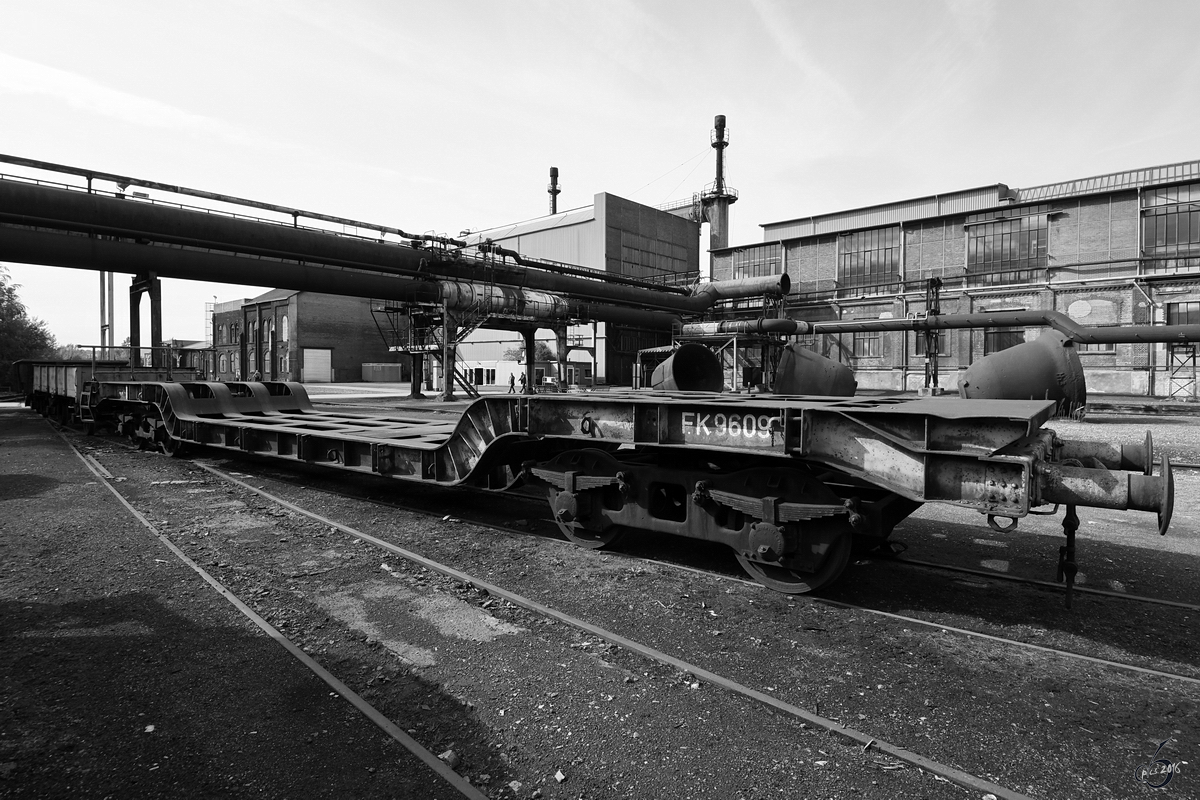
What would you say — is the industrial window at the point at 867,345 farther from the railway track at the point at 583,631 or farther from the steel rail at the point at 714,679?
the steel rail at the point at 714,679

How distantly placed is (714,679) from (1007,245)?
→ 3938cm

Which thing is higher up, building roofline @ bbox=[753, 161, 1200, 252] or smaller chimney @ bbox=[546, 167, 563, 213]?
smaller chimney @ bbox=[546, 167, 563, 213]

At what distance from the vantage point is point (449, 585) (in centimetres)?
477

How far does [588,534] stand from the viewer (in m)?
5.73

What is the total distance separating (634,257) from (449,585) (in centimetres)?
4694

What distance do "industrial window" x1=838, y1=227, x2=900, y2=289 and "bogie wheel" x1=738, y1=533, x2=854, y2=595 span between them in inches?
1493

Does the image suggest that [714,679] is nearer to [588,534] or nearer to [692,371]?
[588,534]

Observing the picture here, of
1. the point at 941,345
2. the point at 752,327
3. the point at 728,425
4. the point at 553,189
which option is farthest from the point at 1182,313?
the point at 553,189

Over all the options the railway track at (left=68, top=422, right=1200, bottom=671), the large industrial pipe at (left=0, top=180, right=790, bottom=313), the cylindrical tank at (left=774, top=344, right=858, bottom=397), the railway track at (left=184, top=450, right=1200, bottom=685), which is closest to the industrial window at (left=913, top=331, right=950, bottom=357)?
the large industrial pipe at (left=0, top=180, right=790, bottom=313)

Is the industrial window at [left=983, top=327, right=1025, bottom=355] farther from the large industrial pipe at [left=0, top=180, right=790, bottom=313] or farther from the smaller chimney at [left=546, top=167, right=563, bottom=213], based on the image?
the smaller chimney at [left=546, top=167, right=563, bottom=213]

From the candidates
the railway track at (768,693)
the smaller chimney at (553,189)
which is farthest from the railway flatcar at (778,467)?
the smaller chimney at (553,189)

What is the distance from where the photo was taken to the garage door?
48688 mm

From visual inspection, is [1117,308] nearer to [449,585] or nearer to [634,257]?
[634,257]

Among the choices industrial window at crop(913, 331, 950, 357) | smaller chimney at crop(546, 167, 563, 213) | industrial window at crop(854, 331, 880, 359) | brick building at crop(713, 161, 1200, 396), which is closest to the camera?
brick building at crop(713, 161, 1200, 396)
